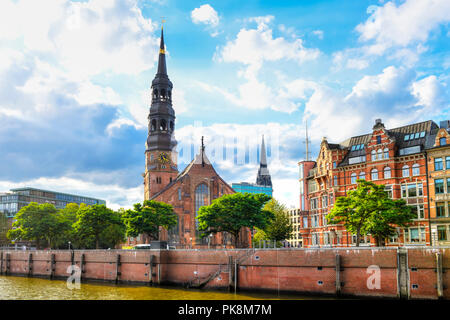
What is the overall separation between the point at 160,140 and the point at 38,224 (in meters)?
36.6

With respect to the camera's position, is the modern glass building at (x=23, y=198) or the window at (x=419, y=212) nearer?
the window at (x=419, y=212)

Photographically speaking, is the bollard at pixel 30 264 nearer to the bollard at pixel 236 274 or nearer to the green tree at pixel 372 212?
the bollard at pixel 236 274

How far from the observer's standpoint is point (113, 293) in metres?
52.3

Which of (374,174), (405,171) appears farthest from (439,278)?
(374,174)

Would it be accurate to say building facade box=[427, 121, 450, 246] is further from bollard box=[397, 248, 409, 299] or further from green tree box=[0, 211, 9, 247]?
green tree box=[0, 211, 9, 247]

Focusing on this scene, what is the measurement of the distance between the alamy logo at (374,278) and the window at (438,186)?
16061 mm

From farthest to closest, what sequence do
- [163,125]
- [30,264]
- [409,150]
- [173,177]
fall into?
[173,177], [163,125], [30,264], [409,150]

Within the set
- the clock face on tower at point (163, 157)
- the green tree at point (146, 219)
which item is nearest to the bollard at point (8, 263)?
the green tree at point (146, 219)

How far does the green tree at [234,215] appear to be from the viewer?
7512 centimetres

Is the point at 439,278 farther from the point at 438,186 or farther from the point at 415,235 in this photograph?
the point at 438,186

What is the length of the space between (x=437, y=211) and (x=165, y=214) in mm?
51515
